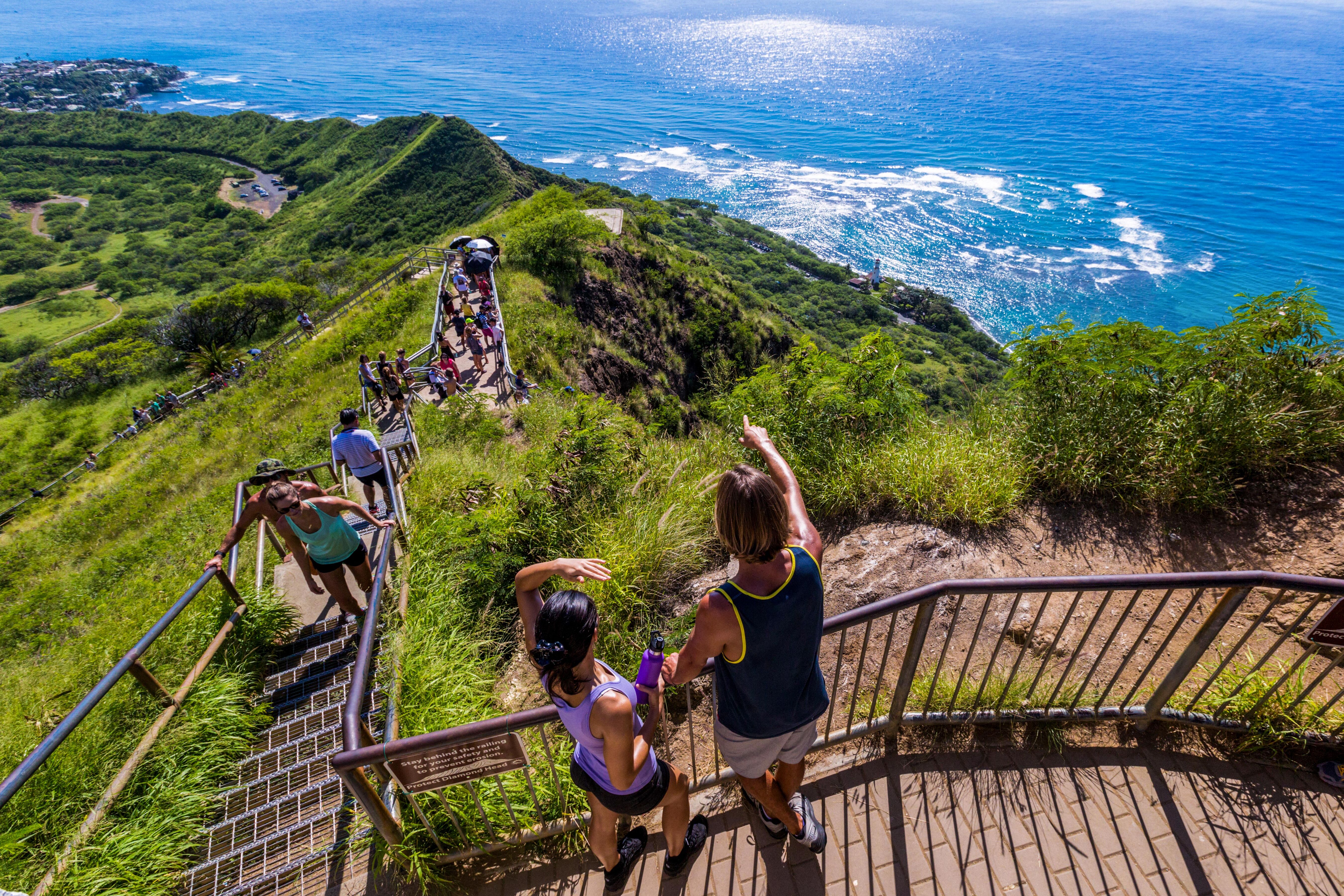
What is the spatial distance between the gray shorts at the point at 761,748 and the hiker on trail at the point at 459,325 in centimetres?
1640

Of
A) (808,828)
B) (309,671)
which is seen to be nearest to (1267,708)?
(808,828)

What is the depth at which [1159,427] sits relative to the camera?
227 inches

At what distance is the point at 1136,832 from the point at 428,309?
2222 cm

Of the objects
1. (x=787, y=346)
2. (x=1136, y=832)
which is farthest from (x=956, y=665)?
A: (x=787, y=346)

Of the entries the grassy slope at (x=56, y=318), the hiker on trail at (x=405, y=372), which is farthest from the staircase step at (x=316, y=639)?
the grassy slope at (x=56, y=318)

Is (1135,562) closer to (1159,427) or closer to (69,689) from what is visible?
(1159,427)

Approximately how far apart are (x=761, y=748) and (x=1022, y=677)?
237 cm

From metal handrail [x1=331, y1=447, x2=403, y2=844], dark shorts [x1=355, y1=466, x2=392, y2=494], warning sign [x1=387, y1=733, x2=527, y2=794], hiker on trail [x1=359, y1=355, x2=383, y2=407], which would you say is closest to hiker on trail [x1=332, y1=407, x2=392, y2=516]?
dark shorts [x1=355, y1=466, x2=392, y2=494]

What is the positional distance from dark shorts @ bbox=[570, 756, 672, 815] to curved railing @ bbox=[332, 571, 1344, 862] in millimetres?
282

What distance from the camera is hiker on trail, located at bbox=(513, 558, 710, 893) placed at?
2.33 meters

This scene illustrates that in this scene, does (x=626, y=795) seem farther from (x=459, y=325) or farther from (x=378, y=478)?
(x=459, y=325)

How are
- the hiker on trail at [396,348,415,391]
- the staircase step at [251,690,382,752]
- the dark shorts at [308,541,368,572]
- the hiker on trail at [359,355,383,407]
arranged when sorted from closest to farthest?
the staircase step at [251,690,382,752]
the dark shorts at [308,541,368,572]
the hiker on trail at [359,355,383,407]
the hiker on trail at [396,348,415,391]

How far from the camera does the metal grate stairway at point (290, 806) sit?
3582 mm

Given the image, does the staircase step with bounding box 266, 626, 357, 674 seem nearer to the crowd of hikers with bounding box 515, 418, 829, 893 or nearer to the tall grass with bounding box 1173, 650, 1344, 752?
the crowd of hikers with bounding box 515, 418, 829, 893
